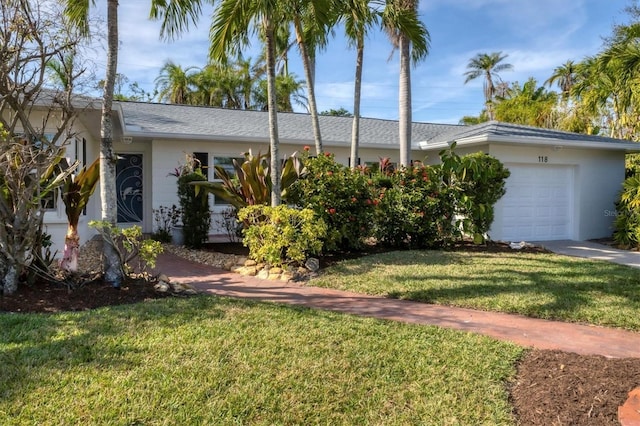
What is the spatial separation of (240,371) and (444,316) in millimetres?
2985

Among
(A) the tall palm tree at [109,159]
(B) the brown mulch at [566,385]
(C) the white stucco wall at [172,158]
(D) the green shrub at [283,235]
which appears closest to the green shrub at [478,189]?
(C) the white stucco wall at [172,158]

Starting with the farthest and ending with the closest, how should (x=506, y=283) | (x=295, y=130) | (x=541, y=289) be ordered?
(x=295, y=130), (x=506, y=283), (x=541, y=289)

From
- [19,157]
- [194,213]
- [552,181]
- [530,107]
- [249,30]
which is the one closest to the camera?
[19,157]

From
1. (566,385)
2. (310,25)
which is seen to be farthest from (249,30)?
(566,385)

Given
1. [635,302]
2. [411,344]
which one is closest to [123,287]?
[411,344]

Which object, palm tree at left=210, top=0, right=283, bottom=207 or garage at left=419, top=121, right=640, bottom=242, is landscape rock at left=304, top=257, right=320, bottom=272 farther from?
garage at left=419, top=121, right=640, bottom=242

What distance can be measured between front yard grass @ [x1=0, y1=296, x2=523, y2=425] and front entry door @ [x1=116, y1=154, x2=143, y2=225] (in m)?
9.67

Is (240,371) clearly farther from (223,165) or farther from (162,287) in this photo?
(223,165)

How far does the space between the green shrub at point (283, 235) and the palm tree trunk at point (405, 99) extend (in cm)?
482

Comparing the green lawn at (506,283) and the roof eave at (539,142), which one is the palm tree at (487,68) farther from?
the green lawn at (506,283)

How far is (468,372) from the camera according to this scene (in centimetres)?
380

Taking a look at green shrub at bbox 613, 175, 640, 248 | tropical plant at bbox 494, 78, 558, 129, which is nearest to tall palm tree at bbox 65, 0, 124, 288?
green shrub at bbox 613, 175, 640, 248

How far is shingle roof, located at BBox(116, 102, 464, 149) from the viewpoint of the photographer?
12844mm

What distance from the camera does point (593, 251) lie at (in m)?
11.3
